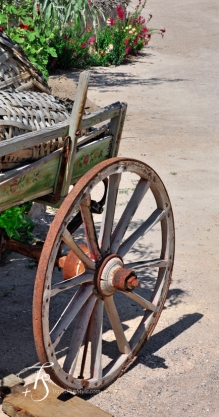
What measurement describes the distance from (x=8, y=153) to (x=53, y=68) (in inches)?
396

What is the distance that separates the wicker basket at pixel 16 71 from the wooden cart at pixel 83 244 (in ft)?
1.49

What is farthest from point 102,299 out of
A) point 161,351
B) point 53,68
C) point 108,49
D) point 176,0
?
point 176,0

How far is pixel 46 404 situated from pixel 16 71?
180cm

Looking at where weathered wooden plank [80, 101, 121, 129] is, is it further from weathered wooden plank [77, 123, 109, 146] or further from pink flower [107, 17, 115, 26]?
pink flower [107, 17, 115, 26]

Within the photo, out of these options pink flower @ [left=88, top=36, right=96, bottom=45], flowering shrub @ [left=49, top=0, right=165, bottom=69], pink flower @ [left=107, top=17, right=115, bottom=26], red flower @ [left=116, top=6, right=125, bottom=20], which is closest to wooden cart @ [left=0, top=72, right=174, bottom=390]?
flowering shrub @ [left=49, top=0, right=165, bottom=69]

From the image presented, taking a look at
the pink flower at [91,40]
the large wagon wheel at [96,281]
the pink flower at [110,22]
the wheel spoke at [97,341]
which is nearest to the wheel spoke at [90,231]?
the large wagon wheel at [96,281]

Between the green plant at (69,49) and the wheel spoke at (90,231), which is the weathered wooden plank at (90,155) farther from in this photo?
the green plant at (69,49)

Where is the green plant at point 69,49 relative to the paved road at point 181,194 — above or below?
above

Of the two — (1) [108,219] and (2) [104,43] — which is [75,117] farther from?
(2) [104,43]

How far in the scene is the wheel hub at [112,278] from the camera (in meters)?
3.52

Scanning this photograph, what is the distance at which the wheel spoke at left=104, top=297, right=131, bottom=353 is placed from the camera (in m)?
Result: 3.76

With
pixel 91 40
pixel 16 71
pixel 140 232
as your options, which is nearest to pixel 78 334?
pixel 140 232

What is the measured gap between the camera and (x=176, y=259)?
18.7 feet

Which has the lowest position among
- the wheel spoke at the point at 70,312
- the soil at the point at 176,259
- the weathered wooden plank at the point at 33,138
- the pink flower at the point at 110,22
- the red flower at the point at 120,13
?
the soil at the point at 176,259
